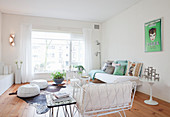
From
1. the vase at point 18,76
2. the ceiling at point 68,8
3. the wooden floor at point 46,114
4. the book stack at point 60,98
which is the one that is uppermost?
the ceiling at point 68,8

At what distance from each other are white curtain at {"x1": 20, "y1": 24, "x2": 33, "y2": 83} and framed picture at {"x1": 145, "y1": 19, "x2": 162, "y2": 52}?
425 cm

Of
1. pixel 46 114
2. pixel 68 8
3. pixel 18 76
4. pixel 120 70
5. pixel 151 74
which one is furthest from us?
pixel 18 76

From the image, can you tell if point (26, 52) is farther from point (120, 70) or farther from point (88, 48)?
point (120, 70)

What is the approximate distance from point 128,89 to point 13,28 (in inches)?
193

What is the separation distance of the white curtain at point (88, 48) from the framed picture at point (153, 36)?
2.74m

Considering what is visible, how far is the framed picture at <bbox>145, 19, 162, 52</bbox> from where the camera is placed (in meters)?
2.97

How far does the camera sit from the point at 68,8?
4.18 m

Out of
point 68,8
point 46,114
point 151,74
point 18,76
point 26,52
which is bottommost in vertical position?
point 46,114

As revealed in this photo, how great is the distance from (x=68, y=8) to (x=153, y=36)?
2889 mm

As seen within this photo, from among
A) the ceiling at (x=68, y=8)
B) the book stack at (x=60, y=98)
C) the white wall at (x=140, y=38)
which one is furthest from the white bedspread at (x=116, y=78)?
the ceiling at (x=68, y=8)

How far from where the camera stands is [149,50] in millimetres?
3232

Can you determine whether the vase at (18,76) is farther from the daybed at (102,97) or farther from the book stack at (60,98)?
the daybed at (102,97)

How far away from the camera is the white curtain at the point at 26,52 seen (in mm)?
4695

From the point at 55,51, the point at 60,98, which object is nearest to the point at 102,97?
the point at 60,98
